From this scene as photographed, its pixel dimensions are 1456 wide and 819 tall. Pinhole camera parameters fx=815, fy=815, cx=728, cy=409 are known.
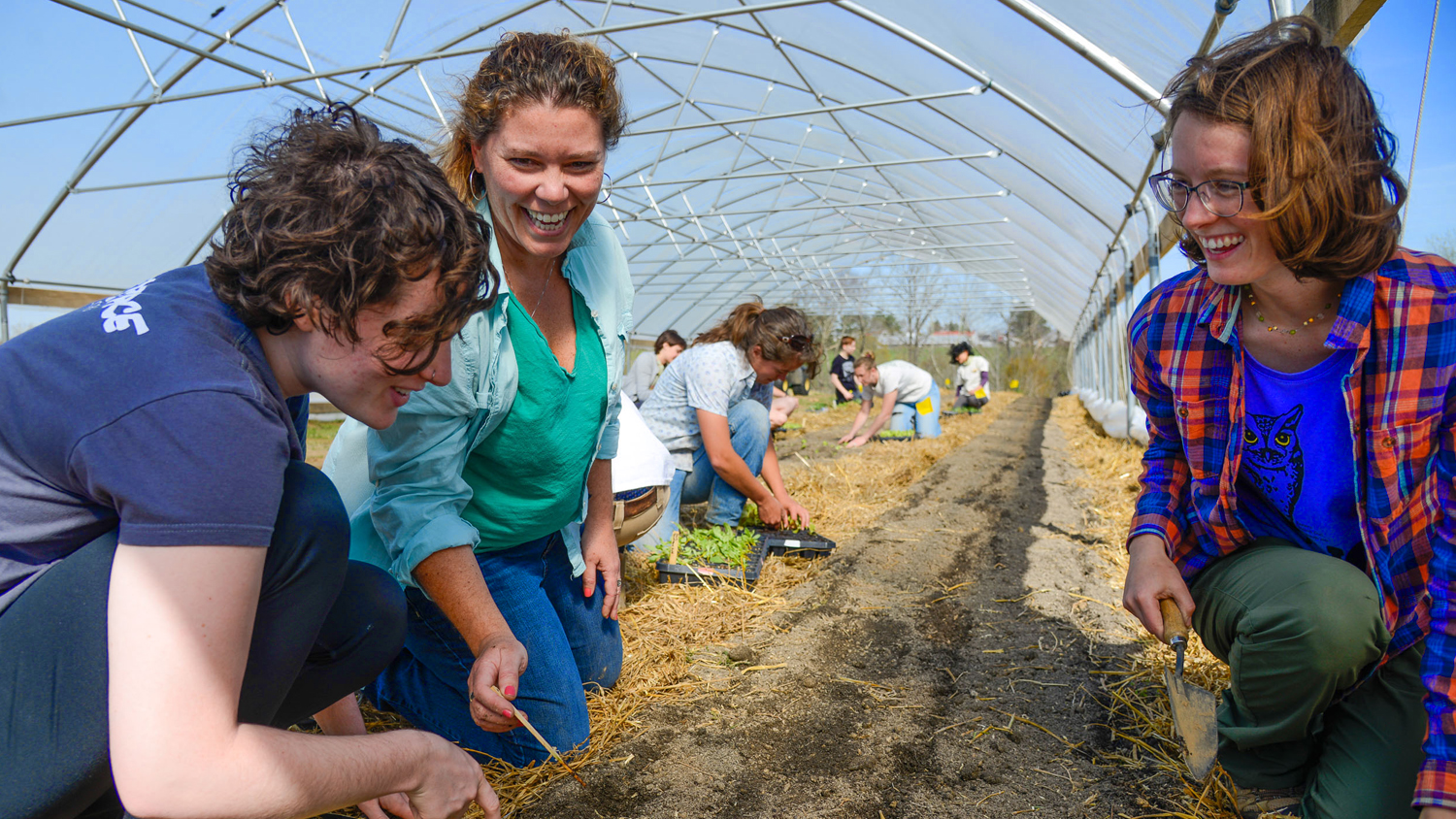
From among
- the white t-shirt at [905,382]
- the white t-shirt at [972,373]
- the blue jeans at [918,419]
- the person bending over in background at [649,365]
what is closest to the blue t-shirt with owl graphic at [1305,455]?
the person bending over in background at [649,365]

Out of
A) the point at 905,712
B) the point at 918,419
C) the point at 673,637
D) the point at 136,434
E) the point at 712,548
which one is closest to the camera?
the point at 136,434

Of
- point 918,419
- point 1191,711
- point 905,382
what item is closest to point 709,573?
point 1191,711

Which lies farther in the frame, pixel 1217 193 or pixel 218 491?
pixel 1217 193

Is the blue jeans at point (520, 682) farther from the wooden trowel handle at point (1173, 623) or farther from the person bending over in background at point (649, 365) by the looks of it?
the person bending over in background at point (649, 365)

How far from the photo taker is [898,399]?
984cm

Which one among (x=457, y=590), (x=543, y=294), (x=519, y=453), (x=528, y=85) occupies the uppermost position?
(x=528, y=85)

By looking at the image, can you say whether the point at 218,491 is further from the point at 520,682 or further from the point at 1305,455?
the point at 1305,455

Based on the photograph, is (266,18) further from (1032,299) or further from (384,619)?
(1032,299)

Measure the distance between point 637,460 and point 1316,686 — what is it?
2041mm

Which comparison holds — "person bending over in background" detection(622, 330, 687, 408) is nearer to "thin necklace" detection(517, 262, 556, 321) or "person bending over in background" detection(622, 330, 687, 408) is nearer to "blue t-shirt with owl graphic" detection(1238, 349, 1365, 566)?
"thin necklace" detection(517, 262, 556, 321)

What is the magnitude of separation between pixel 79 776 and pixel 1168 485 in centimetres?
204

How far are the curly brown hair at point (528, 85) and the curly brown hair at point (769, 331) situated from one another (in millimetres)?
2052

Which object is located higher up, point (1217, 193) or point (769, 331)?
point (1217, 193)

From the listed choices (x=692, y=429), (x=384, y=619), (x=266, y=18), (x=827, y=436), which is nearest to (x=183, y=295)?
(x=384, y=619)
